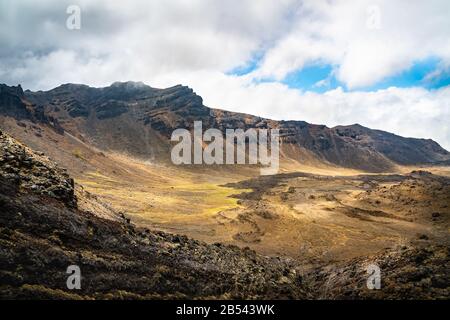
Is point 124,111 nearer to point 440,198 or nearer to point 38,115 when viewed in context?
point 38,115

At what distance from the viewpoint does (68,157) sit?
102250 millimetres

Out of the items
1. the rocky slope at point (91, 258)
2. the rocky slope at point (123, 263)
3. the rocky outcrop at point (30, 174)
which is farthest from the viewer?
the rocky outcrop at point (30, 174)

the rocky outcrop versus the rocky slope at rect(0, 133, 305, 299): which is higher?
the rocky outcrop

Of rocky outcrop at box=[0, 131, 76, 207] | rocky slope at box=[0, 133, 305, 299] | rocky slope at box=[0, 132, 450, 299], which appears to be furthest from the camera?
rocky outcrop at box=[0, 131, 76, 207]

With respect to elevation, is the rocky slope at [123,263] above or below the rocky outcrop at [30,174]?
below

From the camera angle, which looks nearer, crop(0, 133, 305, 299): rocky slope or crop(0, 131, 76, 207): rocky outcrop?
Result: crop(0, 133, 305, 299): rocky slope

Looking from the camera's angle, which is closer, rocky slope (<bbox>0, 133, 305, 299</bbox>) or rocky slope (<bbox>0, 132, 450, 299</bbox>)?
rocky slope (<bbox>0, 133, 305, 299</bbox>)

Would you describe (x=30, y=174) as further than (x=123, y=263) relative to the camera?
Yes

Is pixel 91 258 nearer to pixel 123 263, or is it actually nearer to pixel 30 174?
pixel 123 263

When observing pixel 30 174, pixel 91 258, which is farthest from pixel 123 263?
pixel 30 174

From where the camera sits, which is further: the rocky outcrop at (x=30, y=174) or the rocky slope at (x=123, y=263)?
the rocky outcrop at (x=30, y=174)

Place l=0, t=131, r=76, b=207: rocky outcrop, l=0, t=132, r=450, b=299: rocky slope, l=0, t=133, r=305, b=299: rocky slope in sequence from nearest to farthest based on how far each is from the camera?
l=0, t=133, r=305, b=299: rocky slope → l=0, t=132, r=450, b=299: rocky slope → l=0, t=131, r=76, b=207: rocky outcrop

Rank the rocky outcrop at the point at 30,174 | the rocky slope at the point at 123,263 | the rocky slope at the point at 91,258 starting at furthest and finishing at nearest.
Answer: the rocky outcrop at the point at 30,174, the rocky slope at the point at 123,263, the rocky slope at the point at 91,258
